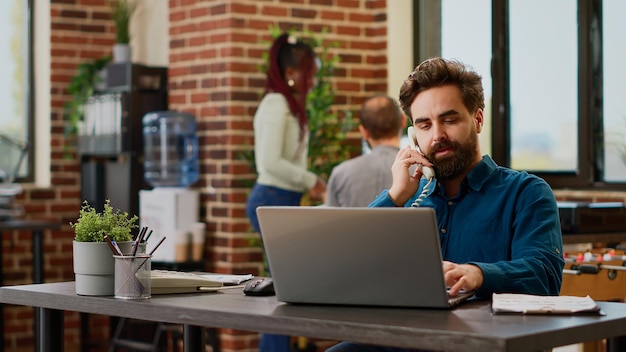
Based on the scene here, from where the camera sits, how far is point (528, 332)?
199cm

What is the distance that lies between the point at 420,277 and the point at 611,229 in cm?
267

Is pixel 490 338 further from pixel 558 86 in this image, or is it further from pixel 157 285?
pixel 558 86

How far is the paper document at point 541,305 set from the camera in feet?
7.36

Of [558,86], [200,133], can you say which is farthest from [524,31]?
[200,133]

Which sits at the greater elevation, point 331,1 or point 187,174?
point 331,1

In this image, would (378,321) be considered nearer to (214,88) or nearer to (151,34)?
(214,88)

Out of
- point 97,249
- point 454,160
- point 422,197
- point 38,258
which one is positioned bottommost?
point 38,258

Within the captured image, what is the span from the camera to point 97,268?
8.79 ft

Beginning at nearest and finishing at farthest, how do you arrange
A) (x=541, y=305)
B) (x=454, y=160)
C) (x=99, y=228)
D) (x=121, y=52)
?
(x=541, y=305) → (x=99, y=228) → (x=454, y=160) → (x=121, y=52)

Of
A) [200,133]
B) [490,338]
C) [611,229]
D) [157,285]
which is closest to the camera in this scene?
[490,338]

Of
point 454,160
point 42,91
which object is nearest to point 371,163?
point 454,160

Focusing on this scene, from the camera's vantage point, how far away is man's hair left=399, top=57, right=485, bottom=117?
2.86m

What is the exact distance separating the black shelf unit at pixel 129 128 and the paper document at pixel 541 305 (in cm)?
436

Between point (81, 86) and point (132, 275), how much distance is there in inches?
176
